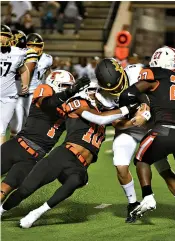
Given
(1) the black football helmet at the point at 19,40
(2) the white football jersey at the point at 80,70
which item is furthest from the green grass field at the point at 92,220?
(2) the white football jersey at the point at 80,70

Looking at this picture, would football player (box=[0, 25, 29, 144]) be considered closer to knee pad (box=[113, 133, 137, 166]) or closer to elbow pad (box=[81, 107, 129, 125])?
knee pad (box=[113, 133, 137, 166])

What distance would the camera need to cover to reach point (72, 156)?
6.51m

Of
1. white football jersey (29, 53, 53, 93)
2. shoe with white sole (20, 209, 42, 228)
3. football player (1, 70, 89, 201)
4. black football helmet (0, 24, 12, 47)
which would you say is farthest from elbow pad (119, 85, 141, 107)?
white football jersey (29, 53, 53, 93)

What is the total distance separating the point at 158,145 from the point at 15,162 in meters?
1.27

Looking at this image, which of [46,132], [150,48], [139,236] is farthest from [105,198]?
[150,48]

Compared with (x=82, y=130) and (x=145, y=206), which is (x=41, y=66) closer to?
(x=82, y=130)

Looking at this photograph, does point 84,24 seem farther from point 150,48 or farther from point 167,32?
point 167,32

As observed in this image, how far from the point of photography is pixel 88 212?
7.11 m

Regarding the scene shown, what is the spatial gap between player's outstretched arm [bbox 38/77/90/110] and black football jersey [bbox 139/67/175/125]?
49cm

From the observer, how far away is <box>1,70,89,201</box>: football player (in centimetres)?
670

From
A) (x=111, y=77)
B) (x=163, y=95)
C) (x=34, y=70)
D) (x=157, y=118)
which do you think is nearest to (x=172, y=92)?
(x=163, y=95)

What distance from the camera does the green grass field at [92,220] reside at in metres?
6.19

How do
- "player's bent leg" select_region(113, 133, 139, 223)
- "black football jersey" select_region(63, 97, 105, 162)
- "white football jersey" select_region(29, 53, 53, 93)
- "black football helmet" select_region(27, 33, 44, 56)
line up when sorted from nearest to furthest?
"black football jersey" select_region(63, 97, 105, 162), "player's bent leg" select_region(113, 133, 139, 223), "black football helmet" select_region(27, 33, 44, 56), "white football jersey" select_region(29, 53, 53, 93)

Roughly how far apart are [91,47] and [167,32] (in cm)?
519
